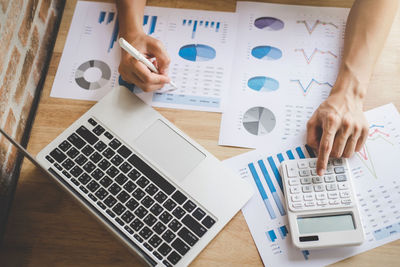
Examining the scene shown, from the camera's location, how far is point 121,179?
730mm

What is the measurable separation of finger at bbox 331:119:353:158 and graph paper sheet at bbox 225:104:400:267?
0.04 meters

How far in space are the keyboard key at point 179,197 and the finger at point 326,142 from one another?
0.90ft

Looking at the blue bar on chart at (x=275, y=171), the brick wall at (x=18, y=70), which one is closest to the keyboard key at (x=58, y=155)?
the brick wall at (x=18, y=70)

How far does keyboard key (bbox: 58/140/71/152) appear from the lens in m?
0.76

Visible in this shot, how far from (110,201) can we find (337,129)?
19.1 inches

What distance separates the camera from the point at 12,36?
2.49ft

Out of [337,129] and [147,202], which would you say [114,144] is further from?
[337,129]

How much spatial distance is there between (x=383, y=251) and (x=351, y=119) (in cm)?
26

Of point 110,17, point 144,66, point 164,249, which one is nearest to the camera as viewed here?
point 164,249

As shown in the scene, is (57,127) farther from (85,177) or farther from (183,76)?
(183,76)

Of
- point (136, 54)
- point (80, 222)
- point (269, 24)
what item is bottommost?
point (80, 222)

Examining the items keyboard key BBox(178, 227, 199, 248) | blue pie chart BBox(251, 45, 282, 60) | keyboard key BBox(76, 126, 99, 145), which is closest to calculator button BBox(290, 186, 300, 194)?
keyboard key BBox(178, 227, 199, 248)

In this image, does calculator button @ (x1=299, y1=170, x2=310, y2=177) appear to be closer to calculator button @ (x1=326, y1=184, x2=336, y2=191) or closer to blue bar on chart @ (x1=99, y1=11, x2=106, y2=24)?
calculator button @ (x1=326, y1=184, x2=336, y2=191)

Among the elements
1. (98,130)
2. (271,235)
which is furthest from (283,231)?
(98,130)
